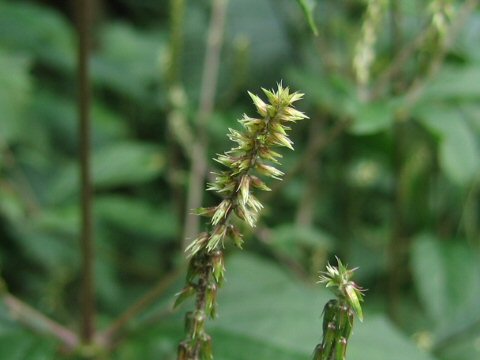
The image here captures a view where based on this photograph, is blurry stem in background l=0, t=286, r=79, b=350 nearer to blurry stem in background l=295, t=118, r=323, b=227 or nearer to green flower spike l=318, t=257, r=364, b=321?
blurry stem in background l=295, t=118, r=323, b=227

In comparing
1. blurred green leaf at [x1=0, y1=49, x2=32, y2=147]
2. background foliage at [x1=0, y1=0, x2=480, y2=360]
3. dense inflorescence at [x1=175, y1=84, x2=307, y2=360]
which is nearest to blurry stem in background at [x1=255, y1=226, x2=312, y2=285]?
background foliage at [x1=0, y1=0, x2=480, y2=360]

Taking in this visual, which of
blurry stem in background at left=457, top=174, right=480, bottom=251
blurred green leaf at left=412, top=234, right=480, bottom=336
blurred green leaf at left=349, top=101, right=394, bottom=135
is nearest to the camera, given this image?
blurred green leaf at left=349, top=101, right=394, bottom=135

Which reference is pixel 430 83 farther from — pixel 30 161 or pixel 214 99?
pixel 30 161

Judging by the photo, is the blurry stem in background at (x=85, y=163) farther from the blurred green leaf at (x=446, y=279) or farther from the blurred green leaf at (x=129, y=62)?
the blurred green leaf at (x=129, y=62)

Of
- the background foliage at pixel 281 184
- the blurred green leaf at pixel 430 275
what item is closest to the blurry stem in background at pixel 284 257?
the background foliage at pixel 281 184

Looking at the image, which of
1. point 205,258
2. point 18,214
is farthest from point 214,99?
point 205,258

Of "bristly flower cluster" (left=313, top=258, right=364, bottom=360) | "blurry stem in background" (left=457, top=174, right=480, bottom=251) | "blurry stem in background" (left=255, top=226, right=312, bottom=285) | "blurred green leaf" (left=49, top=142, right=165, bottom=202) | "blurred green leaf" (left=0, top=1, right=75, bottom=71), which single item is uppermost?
"blurred green leaf" (left=0, top=1, right=75, bottom=71)

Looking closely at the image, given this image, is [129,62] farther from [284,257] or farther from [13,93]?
[284,257]
